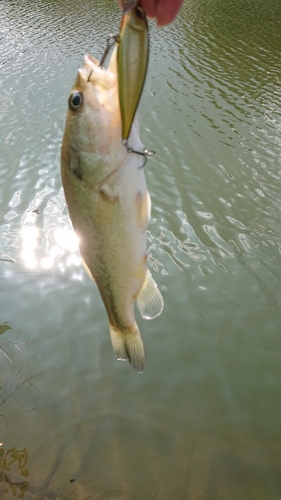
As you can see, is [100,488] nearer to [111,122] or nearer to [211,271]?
[211,271]

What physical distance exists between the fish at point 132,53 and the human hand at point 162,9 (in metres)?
0.22

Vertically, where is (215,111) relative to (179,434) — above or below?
above

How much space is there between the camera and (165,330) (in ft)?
18.1

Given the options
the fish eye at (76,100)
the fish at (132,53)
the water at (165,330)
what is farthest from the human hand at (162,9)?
the water at (165,330)

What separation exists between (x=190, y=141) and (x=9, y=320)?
6.11 metres

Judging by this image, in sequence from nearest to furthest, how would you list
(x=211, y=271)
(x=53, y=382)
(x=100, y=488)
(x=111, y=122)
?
(x=111, y=122)
(x=100, y=488)
(x=53, y=382)
(x=211, y=271)

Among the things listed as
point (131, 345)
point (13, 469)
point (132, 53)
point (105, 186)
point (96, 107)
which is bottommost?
point (13, 469)

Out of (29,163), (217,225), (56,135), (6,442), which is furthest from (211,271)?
(56,135)

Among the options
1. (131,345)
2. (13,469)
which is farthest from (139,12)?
(13,469)

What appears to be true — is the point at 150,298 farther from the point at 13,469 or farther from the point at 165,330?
the point at 165,330

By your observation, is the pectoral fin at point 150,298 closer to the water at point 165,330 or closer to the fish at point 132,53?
the fish at point 132,53

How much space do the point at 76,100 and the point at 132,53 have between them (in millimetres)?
392

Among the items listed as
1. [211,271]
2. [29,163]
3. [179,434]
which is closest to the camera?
[179,434]

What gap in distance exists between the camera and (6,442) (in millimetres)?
4438
